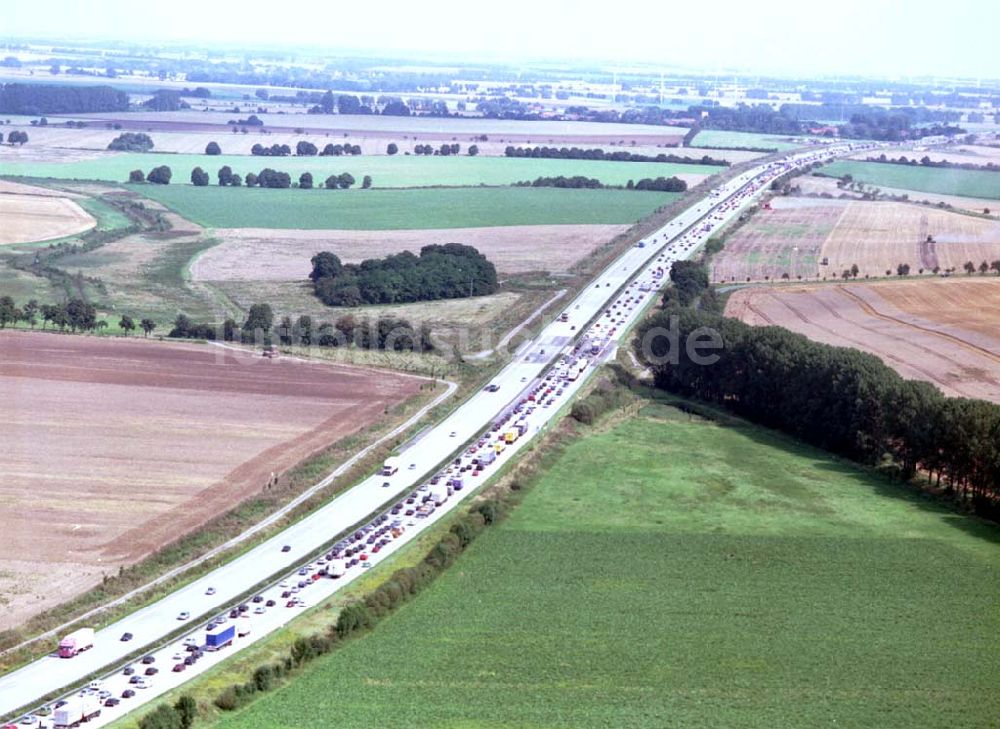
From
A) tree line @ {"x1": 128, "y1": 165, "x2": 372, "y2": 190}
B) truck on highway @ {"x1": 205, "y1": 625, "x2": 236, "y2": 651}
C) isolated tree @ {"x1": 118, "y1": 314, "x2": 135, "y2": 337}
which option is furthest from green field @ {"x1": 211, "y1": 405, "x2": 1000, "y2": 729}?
tree line @ {"x1": 128, "y1": 165, "x2": 372, "y2": 190}

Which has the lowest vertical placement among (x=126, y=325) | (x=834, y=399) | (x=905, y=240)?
(x=126, y=325)

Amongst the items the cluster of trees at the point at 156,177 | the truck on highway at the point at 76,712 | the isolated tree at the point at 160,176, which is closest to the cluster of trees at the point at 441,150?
the cluster of trees at the point at 156,177

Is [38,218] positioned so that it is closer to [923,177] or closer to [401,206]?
[401,206]

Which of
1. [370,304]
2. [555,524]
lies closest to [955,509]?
[555,524]

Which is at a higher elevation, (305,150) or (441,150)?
(441,150)

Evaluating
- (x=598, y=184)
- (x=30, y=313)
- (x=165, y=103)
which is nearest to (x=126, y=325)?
(x=30, y=313)

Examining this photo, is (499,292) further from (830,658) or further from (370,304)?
(830,658)
